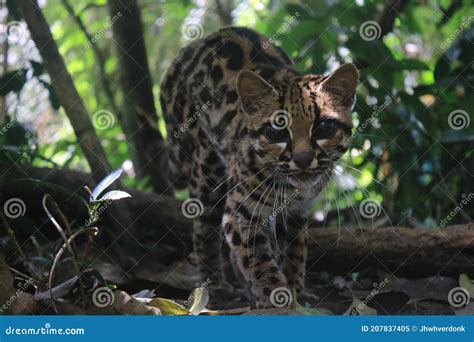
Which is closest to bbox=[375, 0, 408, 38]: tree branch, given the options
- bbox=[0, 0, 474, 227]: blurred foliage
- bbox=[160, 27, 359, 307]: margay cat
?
bbox=[0, 0, 474, 227]: blurred foliage

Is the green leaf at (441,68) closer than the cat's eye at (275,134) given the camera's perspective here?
No

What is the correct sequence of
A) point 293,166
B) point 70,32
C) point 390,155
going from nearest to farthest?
point 293,166
point 390,155
point 70,32

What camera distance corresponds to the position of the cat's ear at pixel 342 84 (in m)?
4.39

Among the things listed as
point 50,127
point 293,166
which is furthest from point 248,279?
point 50,127

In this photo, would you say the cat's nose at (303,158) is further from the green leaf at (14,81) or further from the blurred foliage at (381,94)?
the green leaf at (14,81)

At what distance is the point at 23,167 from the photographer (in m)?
5.57

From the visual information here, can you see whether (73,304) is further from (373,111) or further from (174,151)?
(373,111)

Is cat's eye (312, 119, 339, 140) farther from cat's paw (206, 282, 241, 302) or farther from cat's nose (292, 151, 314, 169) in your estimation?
cat's paw (206, 282, 241, 302)

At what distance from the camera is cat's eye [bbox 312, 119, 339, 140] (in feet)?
14.1

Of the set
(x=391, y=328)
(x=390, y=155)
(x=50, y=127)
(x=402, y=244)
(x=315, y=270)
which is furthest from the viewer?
(x=50, y=127)

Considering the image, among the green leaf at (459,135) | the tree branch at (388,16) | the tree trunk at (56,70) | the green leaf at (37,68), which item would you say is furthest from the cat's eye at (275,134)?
the tree branch at (388,16)

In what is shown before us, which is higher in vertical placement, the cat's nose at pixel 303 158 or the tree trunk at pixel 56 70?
the cat's nose at pixel 303 158

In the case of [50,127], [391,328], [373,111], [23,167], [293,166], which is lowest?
[50,127]

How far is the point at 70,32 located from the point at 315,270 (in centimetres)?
372
